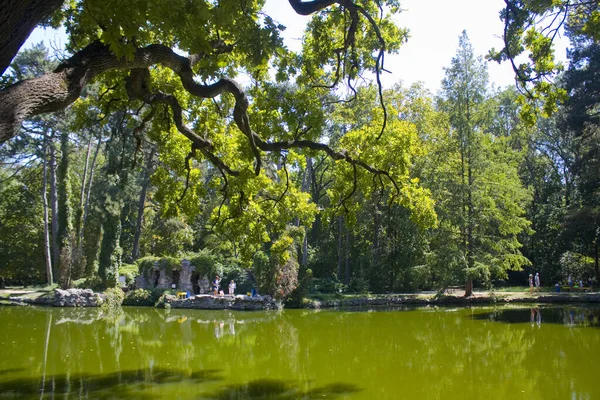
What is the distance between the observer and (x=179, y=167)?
8859 millimetres

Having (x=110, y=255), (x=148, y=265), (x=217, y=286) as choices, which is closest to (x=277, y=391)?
(x=217, y=286)

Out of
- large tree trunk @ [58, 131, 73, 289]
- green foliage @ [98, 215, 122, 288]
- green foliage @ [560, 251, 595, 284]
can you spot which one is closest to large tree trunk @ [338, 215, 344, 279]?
green foliage @ [560, 251, 595, 284]

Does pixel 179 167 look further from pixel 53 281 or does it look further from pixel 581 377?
pixel 53 281

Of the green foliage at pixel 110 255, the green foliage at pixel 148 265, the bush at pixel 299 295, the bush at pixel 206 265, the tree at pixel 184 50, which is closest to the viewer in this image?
the tree at pixel 184 50

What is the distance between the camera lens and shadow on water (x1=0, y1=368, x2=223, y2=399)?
294 inches

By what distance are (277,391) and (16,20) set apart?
249 inches

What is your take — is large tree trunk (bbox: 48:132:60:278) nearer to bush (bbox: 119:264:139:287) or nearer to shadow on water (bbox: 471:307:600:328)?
bush (bbox: 119:264:139:287)

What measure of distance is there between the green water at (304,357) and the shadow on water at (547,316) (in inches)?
2.4

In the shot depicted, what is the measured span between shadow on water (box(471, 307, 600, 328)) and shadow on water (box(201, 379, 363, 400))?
10.4 meters

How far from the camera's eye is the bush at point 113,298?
2272 centimetres

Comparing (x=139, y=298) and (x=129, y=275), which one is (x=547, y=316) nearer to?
(x=139, y=298)

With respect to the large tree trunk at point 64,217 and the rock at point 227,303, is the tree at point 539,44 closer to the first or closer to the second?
the rock at point 227,303

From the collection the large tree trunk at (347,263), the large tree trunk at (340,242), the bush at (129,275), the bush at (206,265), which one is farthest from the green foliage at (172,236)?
the large tree trunk at (347,263)

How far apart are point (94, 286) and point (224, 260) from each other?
706cm
